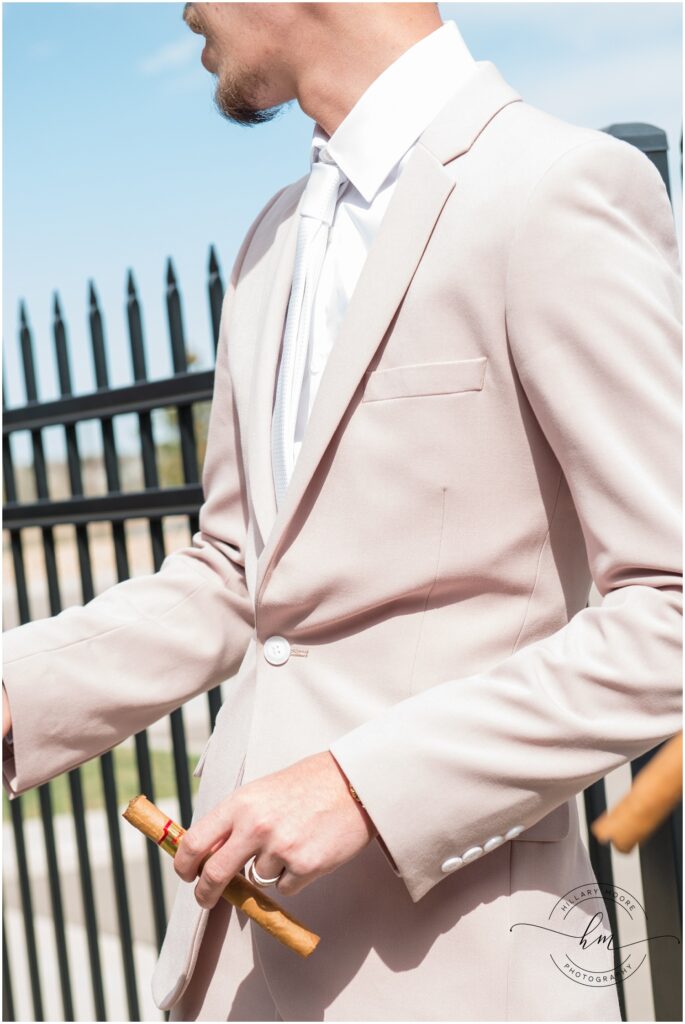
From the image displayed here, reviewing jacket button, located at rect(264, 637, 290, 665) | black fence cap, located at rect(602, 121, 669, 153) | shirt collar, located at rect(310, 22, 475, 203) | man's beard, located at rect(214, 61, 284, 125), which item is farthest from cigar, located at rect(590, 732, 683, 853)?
black fence cap, located at rect(602, 121, 669, 153)

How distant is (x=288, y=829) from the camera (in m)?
1.14

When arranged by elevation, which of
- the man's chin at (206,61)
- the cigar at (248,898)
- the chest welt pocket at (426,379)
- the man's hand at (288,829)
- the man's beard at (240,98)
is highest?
the man's chin at (206,61)

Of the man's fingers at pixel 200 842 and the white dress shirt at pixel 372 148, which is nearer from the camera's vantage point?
the man's fingers at pixel 200 842

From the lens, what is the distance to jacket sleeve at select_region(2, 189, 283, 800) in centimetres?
158

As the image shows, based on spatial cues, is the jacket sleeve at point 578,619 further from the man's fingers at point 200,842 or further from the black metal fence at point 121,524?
the black metal fence at point 121,524

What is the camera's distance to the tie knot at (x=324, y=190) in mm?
1534

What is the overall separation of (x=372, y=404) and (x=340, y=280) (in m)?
0.27

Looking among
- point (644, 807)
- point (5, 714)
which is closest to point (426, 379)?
point (5, 714)

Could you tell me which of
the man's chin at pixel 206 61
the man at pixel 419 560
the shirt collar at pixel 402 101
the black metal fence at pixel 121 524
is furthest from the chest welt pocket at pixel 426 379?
the black metal fence at pixel 121 524

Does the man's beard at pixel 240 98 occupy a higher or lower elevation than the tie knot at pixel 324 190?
higher

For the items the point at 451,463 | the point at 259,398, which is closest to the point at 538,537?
the point at 451,463

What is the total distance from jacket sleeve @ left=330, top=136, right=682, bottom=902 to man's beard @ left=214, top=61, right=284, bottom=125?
0.62 meters

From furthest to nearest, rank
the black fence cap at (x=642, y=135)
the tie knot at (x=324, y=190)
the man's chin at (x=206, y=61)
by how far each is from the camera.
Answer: the black fence cap at (x=642, y=135) < the man's chin at (x=206, y=61) < the tie knot at (x=324, y=190)

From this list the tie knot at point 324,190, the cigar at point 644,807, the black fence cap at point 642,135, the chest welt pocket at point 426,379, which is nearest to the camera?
the cigar at point 644,807
